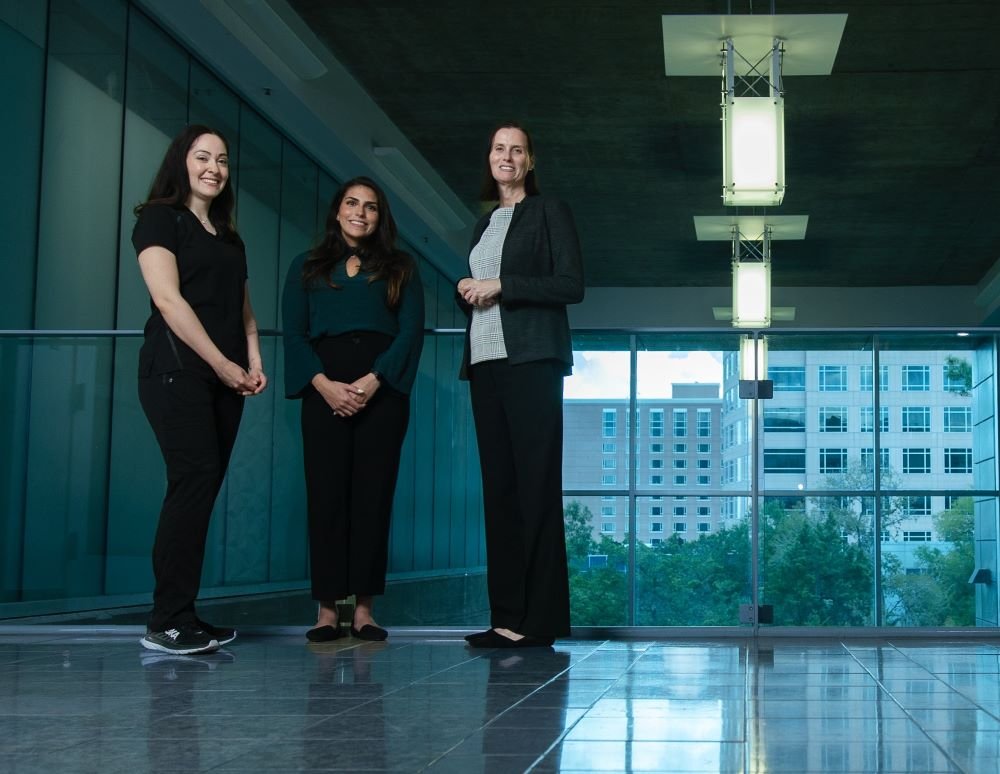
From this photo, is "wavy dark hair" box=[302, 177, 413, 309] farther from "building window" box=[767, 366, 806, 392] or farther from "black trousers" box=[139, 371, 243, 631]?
"building window" box=[767, 366, 806, 392]

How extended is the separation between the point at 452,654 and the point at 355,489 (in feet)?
1.82

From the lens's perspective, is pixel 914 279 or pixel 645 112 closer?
pixel 645 112

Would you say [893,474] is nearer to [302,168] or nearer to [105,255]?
[105,255]

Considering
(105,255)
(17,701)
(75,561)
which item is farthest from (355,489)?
(105,255)

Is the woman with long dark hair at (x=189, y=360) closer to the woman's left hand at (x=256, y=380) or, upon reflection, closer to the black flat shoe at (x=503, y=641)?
the woman's left hand at (x=256, y=380)

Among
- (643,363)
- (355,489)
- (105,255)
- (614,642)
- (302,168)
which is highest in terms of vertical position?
(302,168)

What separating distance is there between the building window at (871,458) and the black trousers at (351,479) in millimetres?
Result: 1432

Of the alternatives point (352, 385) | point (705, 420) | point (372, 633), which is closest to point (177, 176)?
point (352, 385)

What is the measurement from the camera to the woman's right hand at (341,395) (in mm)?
3320

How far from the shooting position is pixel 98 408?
4543 mm

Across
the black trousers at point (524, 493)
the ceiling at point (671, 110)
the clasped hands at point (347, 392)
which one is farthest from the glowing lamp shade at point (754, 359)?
the ceiling at point (671, 110)

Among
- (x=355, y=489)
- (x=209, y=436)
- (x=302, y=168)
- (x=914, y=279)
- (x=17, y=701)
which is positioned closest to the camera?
(x=17, y=701)

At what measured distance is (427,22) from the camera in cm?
741

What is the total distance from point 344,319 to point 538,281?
55 cm
